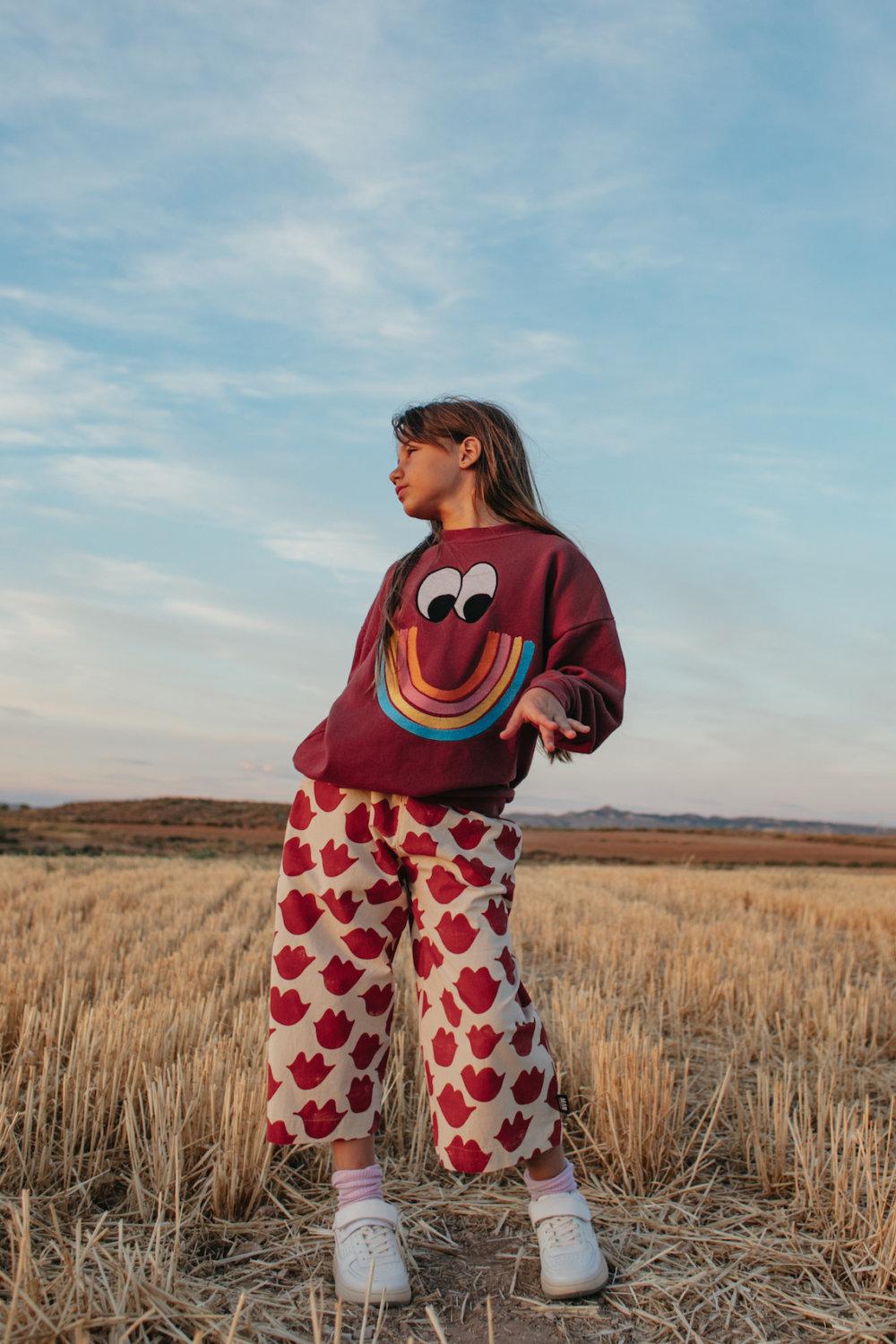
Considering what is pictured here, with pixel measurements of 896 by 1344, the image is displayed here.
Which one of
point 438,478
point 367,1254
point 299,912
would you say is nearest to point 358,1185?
point 367,1254

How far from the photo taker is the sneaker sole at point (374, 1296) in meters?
1.82

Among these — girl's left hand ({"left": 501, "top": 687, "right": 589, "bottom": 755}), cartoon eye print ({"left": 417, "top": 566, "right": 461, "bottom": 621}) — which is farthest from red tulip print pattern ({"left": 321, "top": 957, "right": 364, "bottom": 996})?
cartoon eye print ({"left": 417, "top": 566, "right": 461, "bottom": 621})

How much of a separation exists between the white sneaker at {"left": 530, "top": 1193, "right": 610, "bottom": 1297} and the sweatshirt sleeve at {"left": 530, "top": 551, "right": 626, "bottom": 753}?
1008 millimetres

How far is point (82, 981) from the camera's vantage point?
12.7 ft

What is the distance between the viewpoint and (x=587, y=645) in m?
2.26

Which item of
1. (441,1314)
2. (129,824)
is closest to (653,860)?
(129,824)

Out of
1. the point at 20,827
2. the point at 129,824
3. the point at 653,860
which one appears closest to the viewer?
the point at 653,860

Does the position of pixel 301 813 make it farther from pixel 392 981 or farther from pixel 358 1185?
pixel 358 1185

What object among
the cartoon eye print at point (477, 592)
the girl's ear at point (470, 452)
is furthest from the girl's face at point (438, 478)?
the cartoon eye print at point (477, 592)

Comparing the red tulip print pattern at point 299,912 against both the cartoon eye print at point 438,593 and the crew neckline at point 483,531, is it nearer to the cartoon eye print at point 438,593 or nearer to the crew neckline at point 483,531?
the cartoon eye print at point 438,593

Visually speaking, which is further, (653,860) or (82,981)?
(653,860)

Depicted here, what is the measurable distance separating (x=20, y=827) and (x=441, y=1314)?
35.7 metres

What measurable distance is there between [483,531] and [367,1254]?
169cm

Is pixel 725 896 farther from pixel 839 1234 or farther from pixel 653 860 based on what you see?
pixel 653 860
